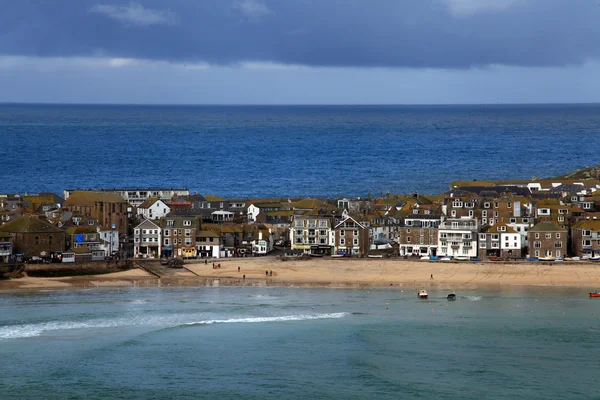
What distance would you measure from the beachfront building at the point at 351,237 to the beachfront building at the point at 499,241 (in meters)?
8.25

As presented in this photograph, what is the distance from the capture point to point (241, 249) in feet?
274

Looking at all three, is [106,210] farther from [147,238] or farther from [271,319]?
[271,319]

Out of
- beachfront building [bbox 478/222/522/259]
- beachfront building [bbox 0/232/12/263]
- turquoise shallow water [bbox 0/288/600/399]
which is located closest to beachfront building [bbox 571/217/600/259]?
beachfront building [bbox 478/222/522/259]

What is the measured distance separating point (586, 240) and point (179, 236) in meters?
28.6

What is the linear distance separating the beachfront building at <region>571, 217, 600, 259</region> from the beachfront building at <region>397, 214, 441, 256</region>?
9736mm

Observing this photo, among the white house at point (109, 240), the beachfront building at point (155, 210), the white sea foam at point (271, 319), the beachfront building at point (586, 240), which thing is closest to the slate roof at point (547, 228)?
the beachfront building at point (586, 240)

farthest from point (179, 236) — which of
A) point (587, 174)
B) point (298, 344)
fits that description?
point (587, 174)

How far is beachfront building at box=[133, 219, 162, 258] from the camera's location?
82812 mm

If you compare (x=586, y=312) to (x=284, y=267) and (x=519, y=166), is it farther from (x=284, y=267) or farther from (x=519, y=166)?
(x=519, y=166)

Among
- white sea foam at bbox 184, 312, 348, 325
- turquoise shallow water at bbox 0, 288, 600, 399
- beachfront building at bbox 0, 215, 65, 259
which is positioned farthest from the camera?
beachfront building at bbox 0, 215, 65, 259

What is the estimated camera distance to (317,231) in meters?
85.4

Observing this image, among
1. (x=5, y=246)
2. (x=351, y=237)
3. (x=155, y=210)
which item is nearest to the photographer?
(x=5, y=246)

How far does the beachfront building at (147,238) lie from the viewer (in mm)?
82812

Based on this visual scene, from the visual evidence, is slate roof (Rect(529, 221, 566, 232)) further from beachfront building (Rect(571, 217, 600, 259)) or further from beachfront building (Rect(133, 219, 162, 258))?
beachfront building (Rect(133, 219, 162, 258))
